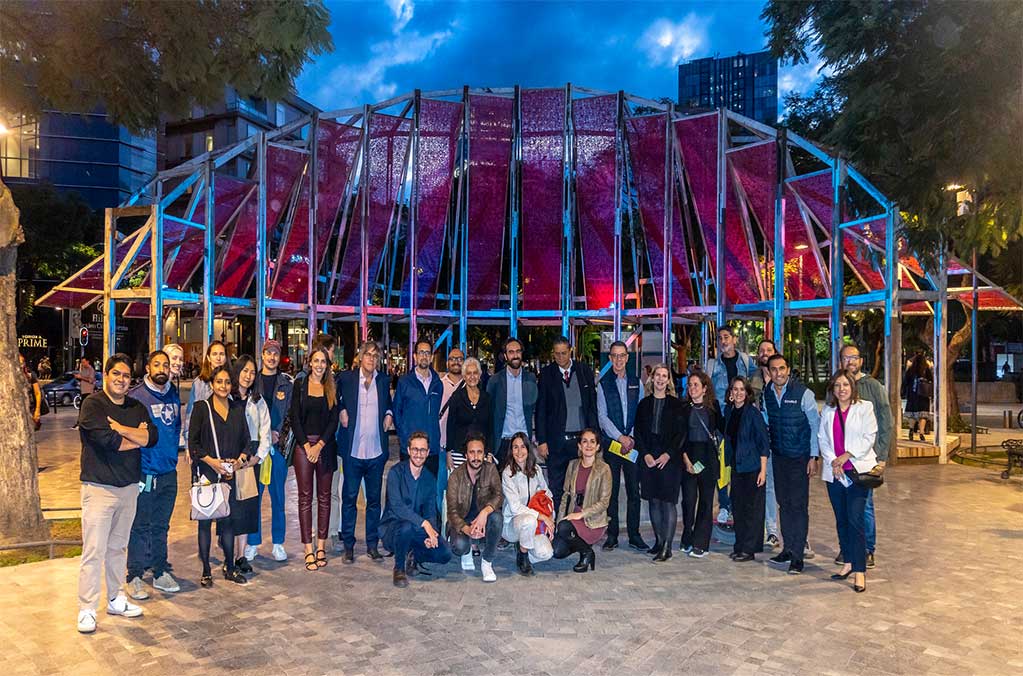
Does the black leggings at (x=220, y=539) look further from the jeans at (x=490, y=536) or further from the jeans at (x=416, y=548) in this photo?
the jeans at (x=490, y=536)

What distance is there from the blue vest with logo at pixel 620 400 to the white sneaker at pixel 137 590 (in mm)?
4056

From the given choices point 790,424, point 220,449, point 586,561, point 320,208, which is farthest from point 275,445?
point 320,208

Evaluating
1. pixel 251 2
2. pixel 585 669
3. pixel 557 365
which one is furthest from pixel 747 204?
pixel 585 669

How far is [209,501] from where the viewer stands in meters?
5.57

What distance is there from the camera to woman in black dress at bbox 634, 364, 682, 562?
661 cm

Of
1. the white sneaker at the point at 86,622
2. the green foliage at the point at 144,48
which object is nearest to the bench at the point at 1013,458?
the green foliage at the point at 144,48

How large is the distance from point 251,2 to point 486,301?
393 inches

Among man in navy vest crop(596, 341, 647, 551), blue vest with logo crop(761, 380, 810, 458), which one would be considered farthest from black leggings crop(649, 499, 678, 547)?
blue vest with logo crop(761, 380, 810, 458)

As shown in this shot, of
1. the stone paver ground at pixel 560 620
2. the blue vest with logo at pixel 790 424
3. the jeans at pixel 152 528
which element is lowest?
the stone paver ground at pixel 560 620

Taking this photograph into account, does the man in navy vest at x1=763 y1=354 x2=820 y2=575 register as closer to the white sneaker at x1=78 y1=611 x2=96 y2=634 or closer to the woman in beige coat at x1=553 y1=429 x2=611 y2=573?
the woman in beige coat at x1=553 y1=429 x2=611 y2=573

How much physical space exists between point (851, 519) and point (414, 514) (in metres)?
3.45

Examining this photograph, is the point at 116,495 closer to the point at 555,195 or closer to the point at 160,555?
the point at 160,555

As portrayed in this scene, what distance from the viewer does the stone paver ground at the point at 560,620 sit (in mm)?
4383

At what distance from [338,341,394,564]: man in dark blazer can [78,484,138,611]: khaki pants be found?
5.88ft
